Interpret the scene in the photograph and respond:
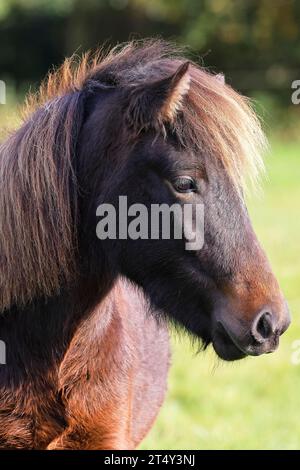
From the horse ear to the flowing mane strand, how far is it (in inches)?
Answer: 2.1

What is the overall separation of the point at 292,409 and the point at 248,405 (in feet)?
1.10

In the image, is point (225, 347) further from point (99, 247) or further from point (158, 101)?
point (158, 101)

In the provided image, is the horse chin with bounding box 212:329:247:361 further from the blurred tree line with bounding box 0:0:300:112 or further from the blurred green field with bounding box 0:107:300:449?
the blurred tree line with bounding box 0:0:300:112

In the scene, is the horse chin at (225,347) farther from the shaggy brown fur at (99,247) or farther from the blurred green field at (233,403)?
the blurred green field at (233,403)

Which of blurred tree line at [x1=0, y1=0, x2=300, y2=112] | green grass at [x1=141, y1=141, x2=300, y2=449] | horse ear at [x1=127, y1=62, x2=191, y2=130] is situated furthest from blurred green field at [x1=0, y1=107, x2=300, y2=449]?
blurred tree line at [x1=0, y1=0, x2=300, y2=112]

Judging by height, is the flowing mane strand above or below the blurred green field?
above

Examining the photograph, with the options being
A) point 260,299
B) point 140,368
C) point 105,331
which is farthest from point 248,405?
point 260,299

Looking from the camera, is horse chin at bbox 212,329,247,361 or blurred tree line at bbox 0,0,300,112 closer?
horse chin at bbox 212,329,247,361

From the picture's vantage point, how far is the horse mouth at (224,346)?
10.7 feet

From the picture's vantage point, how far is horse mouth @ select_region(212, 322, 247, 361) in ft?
10.7

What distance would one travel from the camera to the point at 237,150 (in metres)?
3.31

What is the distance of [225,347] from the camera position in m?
3.29

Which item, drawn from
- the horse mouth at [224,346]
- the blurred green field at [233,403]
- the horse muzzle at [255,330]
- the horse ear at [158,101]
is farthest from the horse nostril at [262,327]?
the blurred green field at [233,403]

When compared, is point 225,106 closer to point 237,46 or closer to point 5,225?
point 5,225
